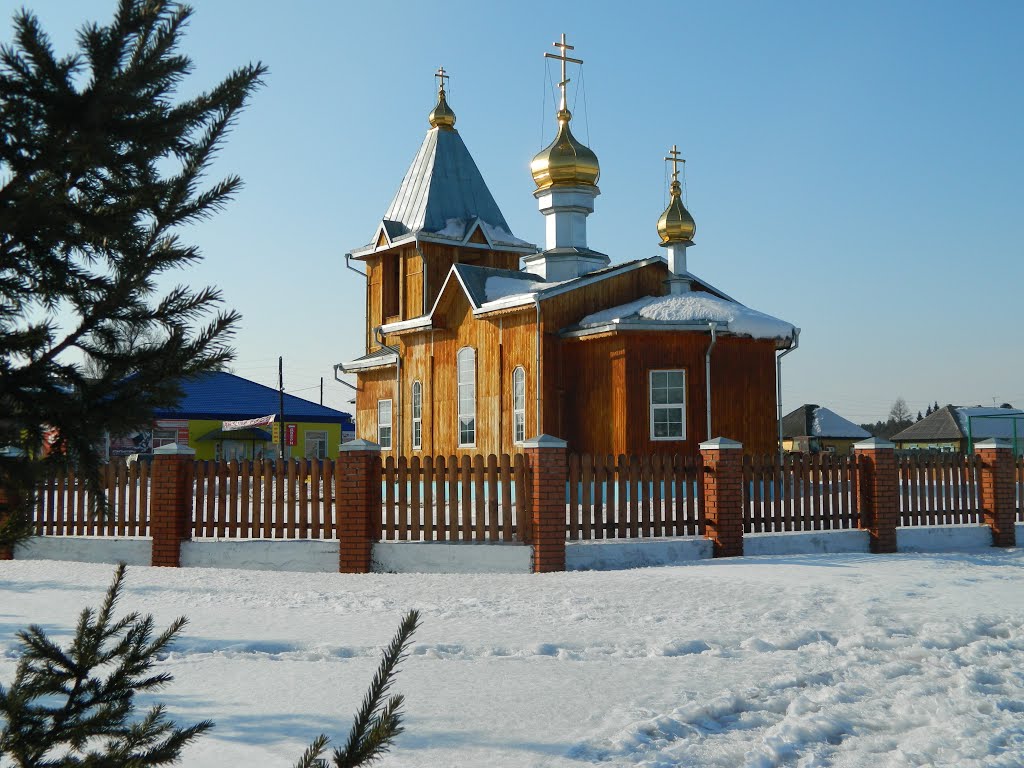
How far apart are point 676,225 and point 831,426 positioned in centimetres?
3916

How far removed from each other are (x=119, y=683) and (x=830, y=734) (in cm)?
408

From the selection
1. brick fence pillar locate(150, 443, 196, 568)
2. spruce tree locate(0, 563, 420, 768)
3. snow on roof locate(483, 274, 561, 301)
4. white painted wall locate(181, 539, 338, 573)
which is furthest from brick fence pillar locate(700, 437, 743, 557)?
spruce tree locate(0, 563, 420, 768)

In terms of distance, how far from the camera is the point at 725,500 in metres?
12.1

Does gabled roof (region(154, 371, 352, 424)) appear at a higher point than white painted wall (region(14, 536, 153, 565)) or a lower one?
higher

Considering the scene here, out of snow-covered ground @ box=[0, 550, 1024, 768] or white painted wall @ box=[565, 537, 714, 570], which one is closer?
snow-covered ground @ box=[0, 550, 1024, 768]

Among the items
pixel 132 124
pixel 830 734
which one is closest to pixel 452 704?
pixel 830 734

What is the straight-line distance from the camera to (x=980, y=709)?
602 cm

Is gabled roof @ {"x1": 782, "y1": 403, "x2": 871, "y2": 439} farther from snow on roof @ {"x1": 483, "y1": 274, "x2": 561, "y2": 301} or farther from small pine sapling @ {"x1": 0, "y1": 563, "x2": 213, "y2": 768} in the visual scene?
small pine sapling @ {"x1": 0, "y1": 563, "x2": 213, "y2": 768}

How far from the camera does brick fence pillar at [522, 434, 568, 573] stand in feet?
36.2

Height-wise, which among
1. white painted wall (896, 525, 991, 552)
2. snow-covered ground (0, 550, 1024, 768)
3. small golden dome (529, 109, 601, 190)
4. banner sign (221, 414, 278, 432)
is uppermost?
small golden dome (529, 109, 601, 190)

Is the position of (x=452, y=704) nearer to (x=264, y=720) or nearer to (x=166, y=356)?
(x=264, y=720)

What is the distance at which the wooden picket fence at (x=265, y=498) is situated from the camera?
11812 mm

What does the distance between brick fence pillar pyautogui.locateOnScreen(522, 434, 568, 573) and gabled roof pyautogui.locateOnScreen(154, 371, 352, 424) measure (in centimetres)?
3005

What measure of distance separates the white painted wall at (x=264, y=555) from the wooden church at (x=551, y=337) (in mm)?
7719
